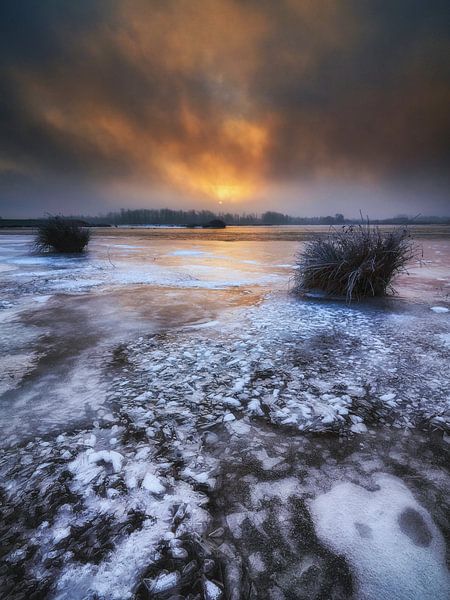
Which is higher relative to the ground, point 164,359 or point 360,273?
point 360,273

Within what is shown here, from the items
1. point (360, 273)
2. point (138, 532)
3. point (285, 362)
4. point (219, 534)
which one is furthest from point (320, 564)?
point (360, 273)

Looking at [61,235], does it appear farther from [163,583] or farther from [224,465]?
[163,583]

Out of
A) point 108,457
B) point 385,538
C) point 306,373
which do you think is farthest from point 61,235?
point 385,538

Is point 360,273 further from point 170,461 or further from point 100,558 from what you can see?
point 100,558

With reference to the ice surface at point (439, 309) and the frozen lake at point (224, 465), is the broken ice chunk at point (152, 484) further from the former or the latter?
the ice surface at point (439, 309)

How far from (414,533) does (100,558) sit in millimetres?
1122

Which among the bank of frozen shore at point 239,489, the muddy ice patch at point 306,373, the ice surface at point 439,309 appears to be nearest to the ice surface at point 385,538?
the bank of frozen shore at point 239,489

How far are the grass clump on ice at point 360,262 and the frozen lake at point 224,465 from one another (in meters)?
2.17

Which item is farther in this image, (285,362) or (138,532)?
A: (285,362)

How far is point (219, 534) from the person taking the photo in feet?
3.48

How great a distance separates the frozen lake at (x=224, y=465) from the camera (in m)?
0.95

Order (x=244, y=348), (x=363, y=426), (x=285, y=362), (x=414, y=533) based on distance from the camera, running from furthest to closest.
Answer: (x=244, y=348) < (x=285, y=362) < (x=363, y=426) < (x=414, y=533)

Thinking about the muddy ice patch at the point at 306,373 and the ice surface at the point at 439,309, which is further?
the ice surface at the point at 439,309

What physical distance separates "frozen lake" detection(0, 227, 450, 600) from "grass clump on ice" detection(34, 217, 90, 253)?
34.2 ft
